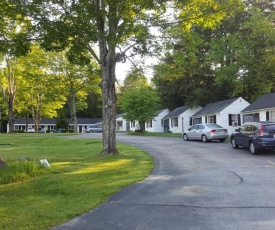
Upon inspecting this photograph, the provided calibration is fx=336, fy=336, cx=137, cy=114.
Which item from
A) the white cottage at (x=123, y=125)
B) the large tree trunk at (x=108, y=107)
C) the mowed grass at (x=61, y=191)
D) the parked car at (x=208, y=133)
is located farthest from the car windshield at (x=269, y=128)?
the white cottage at (x=123, y=125)

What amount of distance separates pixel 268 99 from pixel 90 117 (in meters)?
71.3

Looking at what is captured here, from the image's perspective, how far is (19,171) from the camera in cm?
1055

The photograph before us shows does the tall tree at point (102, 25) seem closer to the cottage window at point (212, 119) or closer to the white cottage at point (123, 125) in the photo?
the cottage window at point (212, 119)

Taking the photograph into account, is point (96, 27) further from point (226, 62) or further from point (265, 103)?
point (226, 62)

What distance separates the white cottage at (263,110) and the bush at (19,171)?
2143 centimetres

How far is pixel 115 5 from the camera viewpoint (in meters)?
13.7

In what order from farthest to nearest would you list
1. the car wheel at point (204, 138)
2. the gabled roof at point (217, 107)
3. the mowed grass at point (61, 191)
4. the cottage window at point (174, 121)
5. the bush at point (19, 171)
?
the cottage window at point (174, 121) → the gabled roof at point (217, 107) → the car wheel at point (204, 138) → the bush at point (19, 171) → the mowed grass at point (61, 191)

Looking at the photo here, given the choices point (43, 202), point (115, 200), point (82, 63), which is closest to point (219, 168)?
point (115, 200)

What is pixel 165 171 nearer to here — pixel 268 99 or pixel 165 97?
pixel 268 99

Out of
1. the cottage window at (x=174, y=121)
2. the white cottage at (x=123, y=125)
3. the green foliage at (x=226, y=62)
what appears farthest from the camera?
the white cottage at (x=123, y=125)

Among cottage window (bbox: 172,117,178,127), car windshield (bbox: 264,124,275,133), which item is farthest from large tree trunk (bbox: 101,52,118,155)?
cottage window (bbox: 172,117,178,127)

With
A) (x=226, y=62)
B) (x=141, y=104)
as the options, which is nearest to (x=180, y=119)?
(x=141, y=104)

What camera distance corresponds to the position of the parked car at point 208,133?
25.5 m

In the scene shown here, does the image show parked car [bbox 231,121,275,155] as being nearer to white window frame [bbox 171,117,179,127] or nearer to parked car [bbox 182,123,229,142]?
parked car [bbox 182,123,229,142]
